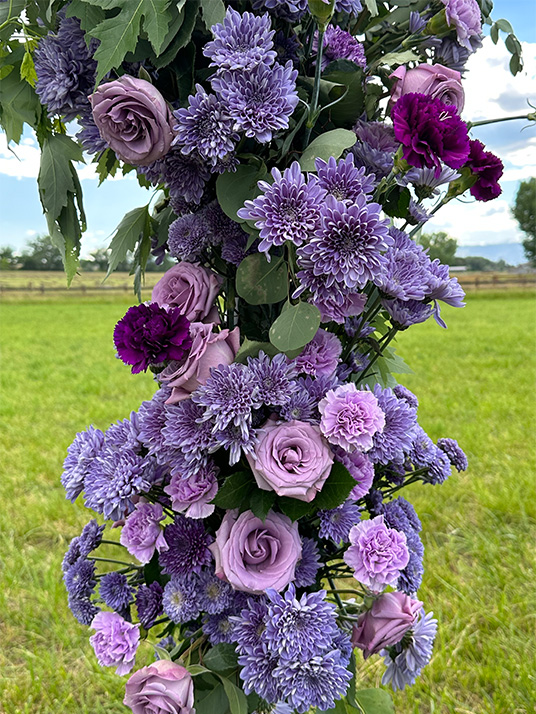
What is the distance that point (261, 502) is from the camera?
0.85 metres

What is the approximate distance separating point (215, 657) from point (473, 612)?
152 centimetres

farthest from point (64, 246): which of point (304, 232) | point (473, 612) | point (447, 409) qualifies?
point (447, 409)

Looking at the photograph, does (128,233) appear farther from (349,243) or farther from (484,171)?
(484,171)

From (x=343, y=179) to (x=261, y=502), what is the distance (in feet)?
1.58

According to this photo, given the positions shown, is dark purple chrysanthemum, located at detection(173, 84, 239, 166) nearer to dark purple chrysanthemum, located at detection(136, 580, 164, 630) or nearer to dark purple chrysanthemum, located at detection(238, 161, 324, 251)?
dark purple chrysanthemum, located at detection(238, 161, 324, 251)

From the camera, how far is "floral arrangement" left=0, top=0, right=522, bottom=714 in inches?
30.6

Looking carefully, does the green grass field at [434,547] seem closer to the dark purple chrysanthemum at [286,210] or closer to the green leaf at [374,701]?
the green leaf at [374,701]

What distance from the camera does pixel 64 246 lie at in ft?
3.32

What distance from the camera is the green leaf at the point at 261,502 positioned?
0.84m

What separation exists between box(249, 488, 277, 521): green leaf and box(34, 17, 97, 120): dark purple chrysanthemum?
65 centimetres

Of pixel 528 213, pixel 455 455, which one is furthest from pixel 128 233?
pixel 528 213

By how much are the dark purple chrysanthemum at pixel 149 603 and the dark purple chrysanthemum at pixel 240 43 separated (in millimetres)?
861

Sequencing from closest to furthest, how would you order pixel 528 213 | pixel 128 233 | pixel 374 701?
pixel 128 233, pixel 374 701, pixel 528 213

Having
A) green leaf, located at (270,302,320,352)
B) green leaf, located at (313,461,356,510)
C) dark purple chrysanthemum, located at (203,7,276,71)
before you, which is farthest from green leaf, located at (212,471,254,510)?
dark purple chrysanthemum, located at (203,7,276,71)
